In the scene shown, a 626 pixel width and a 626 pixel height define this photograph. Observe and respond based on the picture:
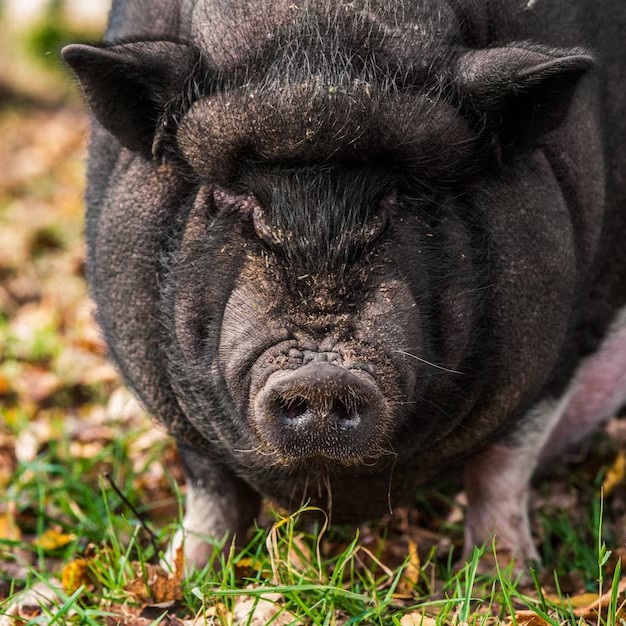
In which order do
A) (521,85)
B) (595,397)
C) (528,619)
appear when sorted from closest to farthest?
(521,85) → (528,619) → (595,397)

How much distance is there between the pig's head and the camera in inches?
128

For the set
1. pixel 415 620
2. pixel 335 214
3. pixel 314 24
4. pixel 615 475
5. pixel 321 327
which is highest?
pixel 314 24

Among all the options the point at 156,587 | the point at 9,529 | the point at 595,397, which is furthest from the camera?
the point at 595,397

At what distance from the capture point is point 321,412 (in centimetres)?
315

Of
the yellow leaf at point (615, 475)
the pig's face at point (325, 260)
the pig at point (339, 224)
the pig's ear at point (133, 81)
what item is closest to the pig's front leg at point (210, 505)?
the pig at point (339, 224)

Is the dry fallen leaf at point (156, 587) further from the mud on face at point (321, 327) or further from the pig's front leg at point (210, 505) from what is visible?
the mud on face at point (321, 327)

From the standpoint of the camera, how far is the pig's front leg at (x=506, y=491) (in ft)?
15.1

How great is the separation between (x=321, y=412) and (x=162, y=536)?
4.83 feet

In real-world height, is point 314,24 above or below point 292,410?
above

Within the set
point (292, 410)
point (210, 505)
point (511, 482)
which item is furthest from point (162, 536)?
point (511, 482)

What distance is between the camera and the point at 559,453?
547cm

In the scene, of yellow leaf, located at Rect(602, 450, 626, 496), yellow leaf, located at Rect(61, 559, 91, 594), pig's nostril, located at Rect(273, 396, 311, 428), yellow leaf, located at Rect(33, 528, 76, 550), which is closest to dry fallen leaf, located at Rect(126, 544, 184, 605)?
yellow leaf, located at Rect(61, 559, 91, 594)

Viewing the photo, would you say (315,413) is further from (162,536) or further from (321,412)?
(162,536)

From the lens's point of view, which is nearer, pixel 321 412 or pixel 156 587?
pixel 321 412
